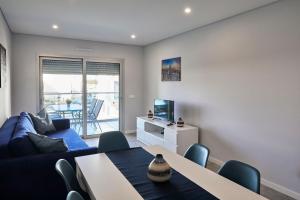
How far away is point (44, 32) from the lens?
4664 mm

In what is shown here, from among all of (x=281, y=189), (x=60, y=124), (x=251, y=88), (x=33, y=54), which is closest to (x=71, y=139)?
(x=60, y=124)

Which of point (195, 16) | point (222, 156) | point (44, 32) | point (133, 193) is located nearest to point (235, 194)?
point (133, 193)

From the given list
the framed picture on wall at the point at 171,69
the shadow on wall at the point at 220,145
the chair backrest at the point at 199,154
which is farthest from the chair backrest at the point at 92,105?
the chair backrest at the point at 199,154

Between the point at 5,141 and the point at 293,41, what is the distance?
3550mm

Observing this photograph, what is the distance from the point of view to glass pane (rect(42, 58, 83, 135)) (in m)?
5.21

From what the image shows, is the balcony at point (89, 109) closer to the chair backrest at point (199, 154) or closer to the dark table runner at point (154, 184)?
the dark table runner at point (154, 184)

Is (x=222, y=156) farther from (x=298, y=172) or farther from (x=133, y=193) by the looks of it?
(x=133, y=193)

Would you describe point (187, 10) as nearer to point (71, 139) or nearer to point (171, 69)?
point (171, 69)

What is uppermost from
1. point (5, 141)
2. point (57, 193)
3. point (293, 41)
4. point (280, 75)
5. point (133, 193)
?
point (293, 41)

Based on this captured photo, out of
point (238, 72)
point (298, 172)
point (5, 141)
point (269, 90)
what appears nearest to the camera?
point (5, 141)

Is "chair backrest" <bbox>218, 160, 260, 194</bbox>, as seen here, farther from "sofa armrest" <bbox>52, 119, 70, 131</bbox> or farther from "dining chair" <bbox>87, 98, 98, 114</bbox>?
"dining chair" <bbox>87, 98, 98, 114</bbox>

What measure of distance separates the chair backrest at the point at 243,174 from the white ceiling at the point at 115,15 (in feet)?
7.07

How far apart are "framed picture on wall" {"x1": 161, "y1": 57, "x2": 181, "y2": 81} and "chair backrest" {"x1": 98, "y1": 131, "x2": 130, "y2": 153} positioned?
2502mm

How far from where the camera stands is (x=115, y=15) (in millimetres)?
3523
